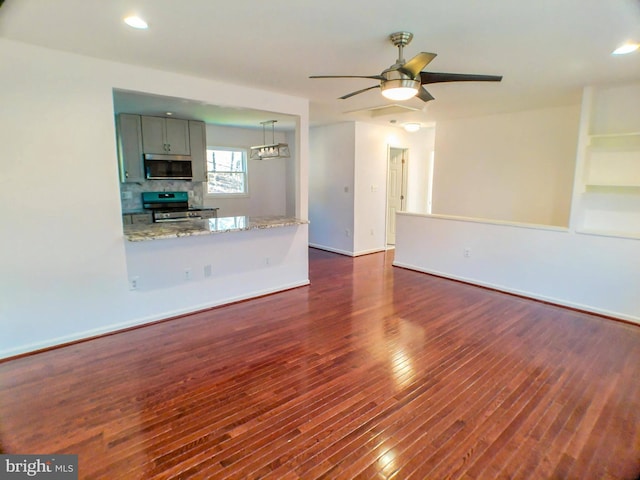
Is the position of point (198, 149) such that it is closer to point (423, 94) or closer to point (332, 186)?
point (332, 186)

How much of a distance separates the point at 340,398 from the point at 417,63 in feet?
7.32

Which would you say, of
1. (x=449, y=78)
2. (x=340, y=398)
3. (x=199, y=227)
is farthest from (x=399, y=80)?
(x=199, y=227)

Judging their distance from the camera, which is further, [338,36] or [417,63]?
[338,36]

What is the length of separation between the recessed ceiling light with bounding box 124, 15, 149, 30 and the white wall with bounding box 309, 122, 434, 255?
4274mm

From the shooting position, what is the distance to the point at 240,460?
1.82 metres

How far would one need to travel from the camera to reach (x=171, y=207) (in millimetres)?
6016

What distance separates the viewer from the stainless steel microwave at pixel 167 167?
539 centimetres

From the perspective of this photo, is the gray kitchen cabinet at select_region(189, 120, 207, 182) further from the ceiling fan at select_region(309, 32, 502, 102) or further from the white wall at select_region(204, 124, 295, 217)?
the ceiling fan at select_region(309, 32, 502, 102)

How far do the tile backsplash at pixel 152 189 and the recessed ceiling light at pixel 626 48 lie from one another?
593cm

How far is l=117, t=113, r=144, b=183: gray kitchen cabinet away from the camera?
16.7 ft

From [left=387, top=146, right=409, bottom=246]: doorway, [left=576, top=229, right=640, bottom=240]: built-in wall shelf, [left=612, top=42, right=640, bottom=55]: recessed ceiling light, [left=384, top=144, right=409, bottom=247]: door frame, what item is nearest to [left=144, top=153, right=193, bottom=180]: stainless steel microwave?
[left=384, top=144, right=409, bottom=247]: door frame

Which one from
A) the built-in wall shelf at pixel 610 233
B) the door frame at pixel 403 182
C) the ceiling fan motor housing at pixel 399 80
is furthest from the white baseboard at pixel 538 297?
the ceiling fan motor housing at pixel 399 80

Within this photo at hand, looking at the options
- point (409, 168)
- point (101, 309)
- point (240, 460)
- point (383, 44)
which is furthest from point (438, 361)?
point (409, 168)

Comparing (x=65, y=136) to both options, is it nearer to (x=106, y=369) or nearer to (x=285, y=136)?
(x=106, y=369)
